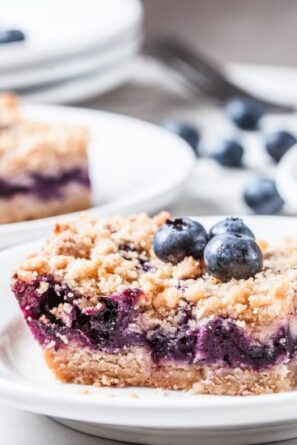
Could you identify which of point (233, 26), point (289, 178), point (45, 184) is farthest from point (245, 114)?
point (233, 26)

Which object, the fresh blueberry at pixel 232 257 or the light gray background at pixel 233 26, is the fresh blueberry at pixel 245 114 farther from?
the light gray background at pixel 233 26

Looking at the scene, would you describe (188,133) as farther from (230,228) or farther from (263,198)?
(230,228)

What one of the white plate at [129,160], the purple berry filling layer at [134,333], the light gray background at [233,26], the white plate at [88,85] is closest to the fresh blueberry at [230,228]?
the purple berry filling layer at [134,333]

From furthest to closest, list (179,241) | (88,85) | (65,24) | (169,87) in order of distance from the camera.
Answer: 1. (169,87)
2. (65,24)
3. (88,85)
4. (179,241)

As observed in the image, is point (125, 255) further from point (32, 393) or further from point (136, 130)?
point (136, 130)

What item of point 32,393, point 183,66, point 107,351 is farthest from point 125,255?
point 183,66
